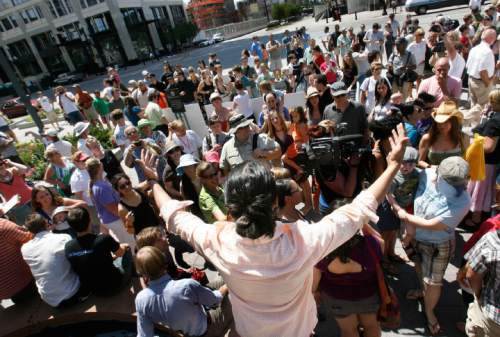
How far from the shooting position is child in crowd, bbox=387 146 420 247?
106 inches

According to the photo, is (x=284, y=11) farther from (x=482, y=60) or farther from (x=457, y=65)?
(x=482, y=60)

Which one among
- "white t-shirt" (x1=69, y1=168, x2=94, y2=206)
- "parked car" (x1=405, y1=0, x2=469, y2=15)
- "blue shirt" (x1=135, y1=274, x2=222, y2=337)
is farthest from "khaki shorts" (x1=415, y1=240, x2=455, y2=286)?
"parked car" (x1=405, y1=0, x2=469, y2=15)

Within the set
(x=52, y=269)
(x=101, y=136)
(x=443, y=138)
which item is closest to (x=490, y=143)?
(x=443, y=138)

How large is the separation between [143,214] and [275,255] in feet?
8.77

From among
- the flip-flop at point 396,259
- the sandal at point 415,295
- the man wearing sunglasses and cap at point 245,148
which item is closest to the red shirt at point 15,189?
Answer: the man wearing sunglasses and cap at point 245,148

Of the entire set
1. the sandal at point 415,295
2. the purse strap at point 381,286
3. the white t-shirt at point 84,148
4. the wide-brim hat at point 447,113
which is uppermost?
the wide-brim hat at point 447,113

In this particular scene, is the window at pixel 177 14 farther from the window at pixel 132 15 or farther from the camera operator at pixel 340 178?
the camera operator at pixel 340 178

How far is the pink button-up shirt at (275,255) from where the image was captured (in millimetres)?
1301

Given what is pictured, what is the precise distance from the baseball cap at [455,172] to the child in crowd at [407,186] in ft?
1.39

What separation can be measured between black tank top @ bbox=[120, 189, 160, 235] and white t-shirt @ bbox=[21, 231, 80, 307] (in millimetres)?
879

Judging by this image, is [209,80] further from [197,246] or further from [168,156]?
[197,246]

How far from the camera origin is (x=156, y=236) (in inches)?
104

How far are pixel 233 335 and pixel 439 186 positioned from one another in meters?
2.04

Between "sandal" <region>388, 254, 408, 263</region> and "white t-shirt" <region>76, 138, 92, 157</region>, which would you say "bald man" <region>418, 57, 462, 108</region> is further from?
"white t-shirt" <region>76, 138, 92, 157</region>
